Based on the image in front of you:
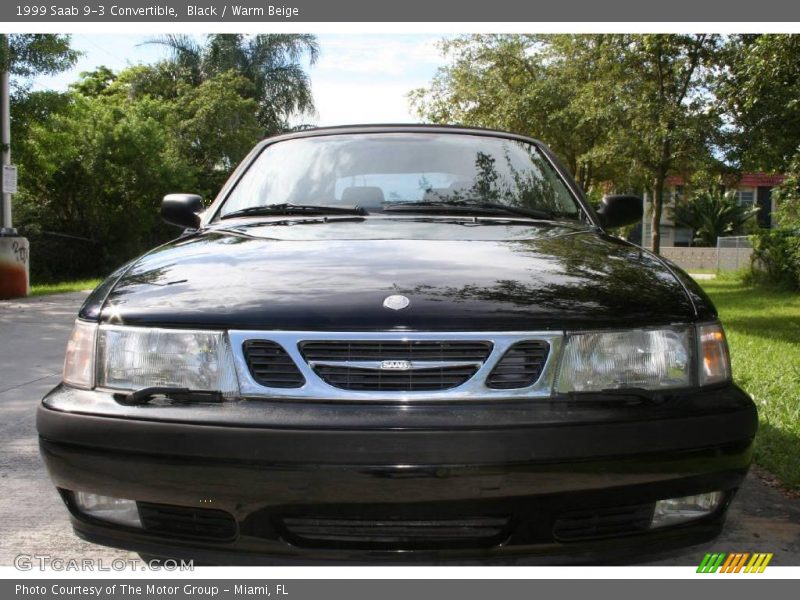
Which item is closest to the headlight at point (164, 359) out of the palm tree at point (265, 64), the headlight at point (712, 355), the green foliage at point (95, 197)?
the headlight at point (712, 355)

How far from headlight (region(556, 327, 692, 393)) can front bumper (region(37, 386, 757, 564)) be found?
2.9 inches

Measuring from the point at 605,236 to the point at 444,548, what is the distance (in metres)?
1.55

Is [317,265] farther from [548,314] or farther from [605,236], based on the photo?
[605,236]

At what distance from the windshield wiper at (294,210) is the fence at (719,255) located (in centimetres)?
2360

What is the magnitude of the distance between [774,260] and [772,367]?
11.4m

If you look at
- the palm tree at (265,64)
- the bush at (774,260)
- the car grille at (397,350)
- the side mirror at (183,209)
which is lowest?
the bush at (774,260)

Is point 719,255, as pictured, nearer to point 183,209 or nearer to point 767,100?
point 767,100

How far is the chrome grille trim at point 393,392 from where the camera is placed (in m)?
2.14

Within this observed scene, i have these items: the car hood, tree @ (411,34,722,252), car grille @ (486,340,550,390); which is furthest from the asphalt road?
tree @ (411,34,722,252)

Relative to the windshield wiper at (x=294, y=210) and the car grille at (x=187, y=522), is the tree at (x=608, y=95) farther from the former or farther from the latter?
the car grille at (x=187, y=522)

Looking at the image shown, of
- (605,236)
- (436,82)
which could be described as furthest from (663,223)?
(605,236)

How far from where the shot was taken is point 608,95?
49.2ft

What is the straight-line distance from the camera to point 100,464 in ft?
7.21

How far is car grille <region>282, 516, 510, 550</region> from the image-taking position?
2.10 meters
